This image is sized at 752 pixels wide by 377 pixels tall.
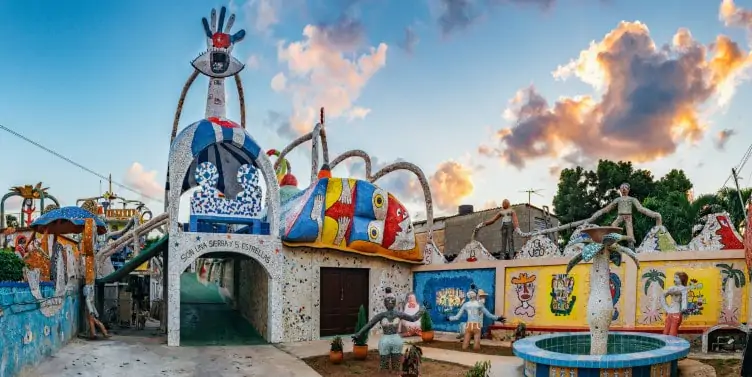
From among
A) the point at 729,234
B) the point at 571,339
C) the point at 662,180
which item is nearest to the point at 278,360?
the point at 571,339

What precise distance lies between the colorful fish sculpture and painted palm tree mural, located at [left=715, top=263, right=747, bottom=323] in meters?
8.42

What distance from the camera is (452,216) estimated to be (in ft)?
103

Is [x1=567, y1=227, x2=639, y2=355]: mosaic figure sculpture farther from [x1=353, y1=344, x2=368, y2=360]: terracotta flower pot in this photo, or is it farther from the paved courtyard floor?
→ the paved courtyard floor

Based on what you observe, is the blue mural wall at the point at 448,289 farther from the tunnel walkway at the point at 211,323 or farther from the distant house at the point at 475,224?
the distant house at the point at 475,224

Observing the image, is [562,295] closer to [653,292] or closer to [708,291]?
[653,292]

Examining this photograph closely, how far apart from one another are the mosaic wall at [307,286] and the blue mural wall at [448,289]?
1.39 metres

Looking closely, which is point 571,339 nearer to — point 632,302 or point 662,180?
point 632,302

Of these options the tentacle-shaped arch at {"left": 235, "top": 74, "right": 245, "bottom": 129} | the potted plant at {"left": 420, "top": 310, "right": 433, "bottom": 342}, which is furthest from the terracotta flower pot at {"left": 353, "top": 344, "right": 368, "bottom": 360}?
the tentacle-shaped arch at {"left": 235, "top": 74, "right": 245, "bottom": 129}

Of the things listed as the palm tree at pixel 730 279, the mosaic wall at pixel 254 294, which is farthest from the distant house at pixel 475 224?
the palm tree at pixel 730 279

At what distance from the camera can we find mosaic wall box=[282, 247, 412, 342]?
15.2 meters

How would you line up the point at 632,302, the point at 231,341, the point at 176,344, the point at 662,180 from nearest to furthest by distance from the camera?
the point at 632,302 → the point at 176,344 → the point at 231,341 → the point at 662,180

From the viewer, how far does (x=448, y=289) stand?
52.9 ft

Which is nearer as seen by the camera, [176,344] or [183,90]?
→ [176,344]

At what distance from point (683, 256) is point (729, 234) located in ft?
3.00
